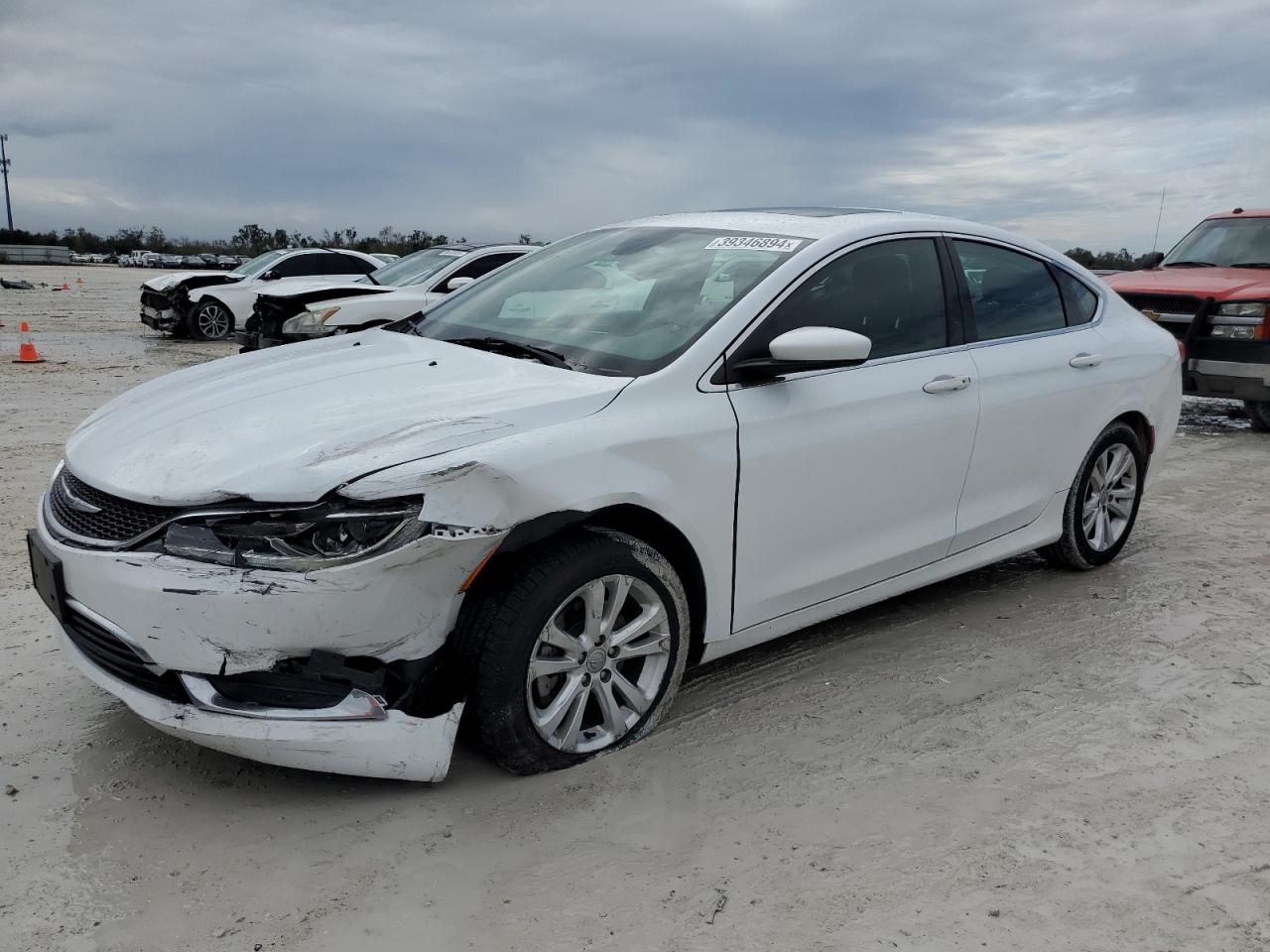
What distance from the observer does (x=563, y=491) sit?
293 centimetres

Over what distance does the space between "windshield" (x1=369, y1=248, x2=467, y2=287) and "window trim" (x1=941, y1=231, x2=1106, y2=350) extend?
7.92m

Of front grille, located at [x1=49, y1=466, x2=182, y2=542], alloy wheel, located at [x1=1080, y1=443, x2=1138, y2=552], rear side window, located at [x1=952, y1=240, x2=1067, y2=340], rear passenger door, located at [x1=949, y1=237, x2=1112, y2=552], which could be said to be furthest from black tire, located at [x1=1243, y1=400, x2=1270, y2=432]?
front grille, located at [x1=49, y1=466, x2=182, y2=542]

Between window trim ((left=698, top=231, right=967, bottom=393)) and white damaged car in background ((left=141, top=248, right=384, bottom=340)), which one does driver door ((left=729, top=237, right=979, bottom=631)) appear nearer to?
window trim ((left=698, top=231, right=967, bottom=393))

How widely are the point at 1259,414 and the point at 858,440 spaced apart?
7.64m

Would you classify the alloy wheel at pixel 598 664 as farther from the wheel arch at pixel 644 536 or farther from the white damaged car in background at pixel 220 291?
the white damaged car in background at pixel 220 291

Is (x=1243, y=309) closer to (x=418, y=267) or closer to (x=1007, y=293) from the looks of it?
(x=1007, y=293)

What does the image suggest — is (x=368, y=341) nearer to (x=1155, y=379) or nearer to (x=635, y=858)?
(x=635, y=858)

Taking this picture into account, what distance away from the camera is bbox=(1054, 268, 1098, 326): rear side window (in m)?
4.91

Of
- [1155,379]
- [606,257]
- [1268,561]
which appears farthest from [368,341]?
[1268,561]

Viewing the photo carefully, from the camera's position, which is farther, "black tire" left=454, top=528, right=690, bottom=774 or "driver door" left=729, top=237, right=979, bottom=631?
"driver door" left=729, top=237, right=979, bottom=631

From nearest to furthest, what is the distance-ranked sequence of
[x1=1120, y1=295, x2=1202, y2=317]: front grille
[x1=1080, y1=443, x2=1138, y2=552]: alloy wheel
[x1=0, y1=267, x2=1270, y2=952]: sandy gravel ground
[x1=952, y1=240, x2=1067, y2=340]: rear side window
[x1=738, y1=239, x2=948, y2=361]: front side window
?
[x1=0, y1=267, x2=1270, y2=952]: sandy gravel ground → [x1=738, y1=239, x2=948, y2=361]: front side window → [x1=952, y1=240, x2=1067, y2=340]: rear side window → [x1=1080, y1=443, x2=1138, y2=552]: alloy wheel → [x1=1120, y1=295, x2=1202, y2=317]: front grille

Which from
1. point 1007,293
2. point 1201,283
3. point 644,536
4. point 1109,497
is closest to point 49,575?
point 644,536

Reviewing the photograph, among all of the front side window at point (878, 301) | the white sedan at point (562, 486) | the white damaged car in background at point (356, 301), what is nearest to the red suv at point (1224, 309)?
the front side window at point (878, 301)

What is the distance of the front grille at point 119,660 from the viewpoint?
2832 millimetres
